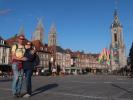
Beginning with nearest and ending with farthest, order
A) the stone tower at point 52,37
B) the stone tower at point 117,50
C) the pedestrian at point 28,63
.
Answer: the pedestrian at point 28,63 < the stone tower at point 52,37 < the stone tower at point 117,50

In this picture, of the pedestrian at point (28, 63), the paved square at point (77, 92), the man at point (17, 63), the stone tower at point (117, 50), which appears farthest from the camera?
the stone tower at point (117, 50)

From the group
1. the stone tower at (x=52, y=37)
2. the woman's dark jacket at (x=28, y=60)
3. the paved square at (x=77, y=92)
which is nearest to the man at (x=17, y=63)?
the woman's dark jacket at (x=28, y=60)

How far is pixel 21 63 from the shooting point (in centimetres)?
882

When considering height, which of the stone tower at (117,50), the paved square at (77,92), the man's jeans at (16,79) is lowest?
the paved square at (77,92)

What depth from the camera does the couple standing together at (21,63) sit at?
8.70m

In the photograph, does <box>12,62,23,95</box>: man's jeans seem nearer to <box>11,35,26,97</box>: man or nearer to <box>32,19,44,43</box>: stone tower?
<box>11,35,26,97</box>: man

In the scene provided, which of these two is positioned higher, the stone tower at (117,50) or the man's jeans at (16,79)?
the stone tower at (117,50)

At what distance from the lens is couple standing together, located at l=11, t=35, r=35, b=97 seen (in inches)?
343

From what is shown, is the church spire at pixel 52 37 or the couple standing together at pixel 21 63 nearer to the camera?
the couple standing together at pixel 21 63

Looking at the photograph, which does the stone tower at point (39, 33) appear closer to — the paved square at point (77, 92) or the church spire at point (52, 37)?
the church spire at point (52, 37)

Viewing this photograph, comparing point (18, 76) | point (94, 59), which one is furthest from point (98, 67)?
point (18, 76)

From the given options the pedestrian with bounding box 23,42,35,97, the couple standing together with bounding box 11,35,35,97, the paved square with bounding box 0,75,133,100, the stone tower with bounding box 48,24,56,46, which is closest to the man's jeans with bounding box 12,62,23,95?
the couple standing together with bounding box 11,35,35,97

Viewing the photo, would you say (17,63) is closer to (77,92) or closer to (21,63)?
(21,63)

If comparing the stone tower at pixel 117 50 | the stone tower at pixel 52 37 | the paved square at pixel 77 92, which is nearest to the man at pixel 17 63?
the paved square at pixel 77 92
